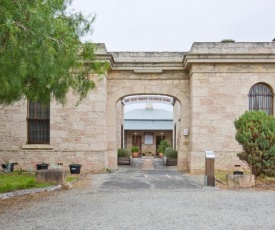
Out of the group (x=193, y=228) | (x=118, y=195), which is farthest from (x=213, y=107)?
(x=193, y=228)

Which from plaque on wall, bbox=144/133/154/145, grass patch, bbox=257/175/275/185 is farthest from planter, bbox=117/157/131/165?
plaque on wall, bbox=144/133/154/145

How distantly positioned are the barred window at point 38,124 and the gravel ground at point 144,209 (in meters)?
4.94

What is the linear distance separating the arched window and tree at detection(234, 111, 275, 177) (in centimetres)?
398

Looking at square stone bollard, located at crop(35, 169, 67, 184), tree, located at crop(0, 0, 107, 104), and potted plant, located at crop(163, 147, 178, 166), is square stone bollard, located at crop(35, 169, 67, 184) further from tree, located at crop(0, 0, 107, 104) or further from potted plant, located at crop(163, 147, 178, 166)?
potted plant, located at crop(163, 147, 178, 166)

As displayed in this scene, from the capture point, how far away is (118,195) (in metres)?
7.97

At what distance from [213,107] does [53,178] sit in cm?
684

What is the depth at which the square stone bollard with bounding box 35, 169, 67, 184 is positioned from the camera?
923cm

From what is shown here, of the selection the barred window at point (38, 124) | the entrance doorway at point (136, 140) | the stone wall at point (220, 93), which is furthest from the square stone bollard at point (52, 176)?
the entrance doorway at point (136, 140)

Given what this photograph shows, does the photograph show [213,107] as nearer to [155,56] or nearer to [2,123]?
[155,56]

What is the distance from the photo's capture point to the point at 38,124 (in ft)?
45.0

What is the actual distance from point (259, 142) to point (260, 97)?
15.5 feet

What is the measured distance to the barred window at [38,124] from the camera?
13664 mm

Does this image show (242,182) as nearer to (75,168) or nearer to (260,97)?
(260,97)

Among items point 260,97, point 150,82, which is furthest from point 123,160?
point 260,97
